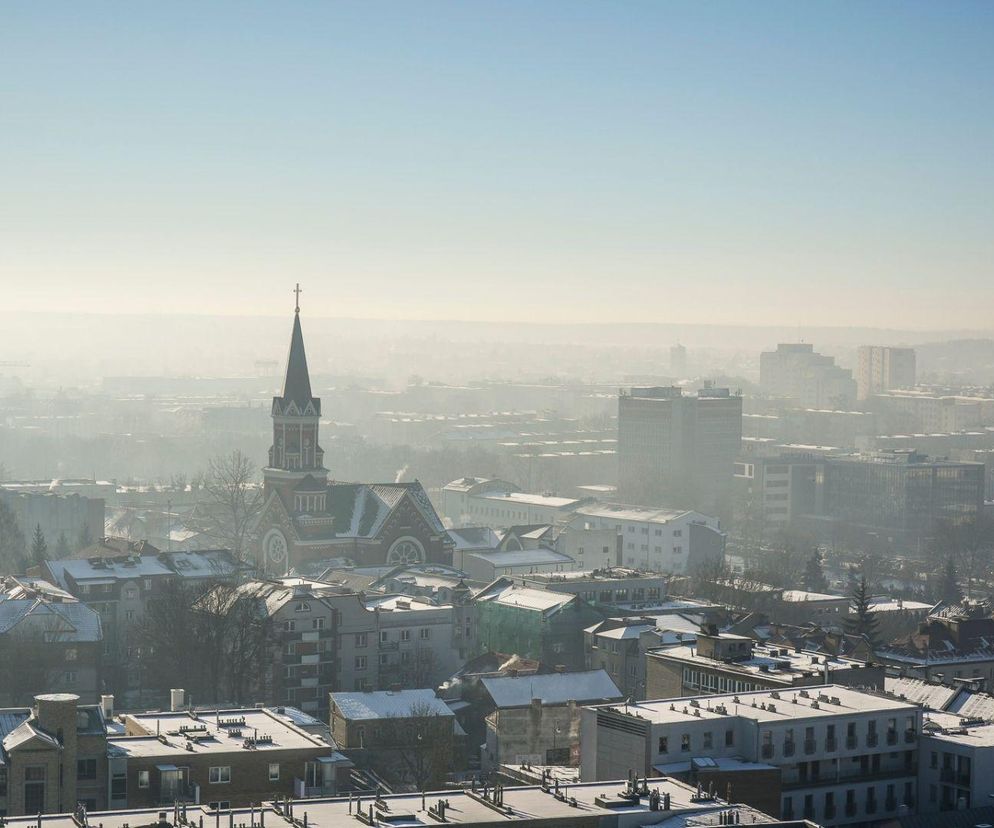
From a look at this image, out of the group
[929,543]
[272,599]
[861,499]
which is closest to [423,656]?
[272,599]

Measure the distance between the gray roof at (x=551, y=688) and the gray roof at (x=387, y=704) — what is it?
5.30 feet

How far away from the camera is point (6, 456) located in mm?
191000

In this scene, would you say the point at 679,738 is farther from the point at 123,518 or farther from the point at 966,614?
the point at 123,518

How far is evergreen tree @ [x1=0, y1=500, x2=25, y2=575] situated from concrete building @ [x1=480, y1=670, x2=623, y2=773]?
1423 inches

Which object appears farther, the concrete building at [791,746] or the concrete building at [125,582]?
the concrete building at [125,582]

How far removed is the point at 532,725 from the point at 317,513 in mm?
31562

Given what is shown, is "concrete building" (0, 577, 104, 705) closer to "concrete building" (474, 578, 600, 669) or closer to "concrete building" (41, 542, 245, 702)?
"concrete building" (41, 542, 245, 702)

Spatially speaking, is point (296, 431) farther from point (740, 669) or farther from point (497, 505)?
point (497, 505)

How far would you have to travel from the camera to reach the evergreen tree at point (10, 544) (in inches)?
3113

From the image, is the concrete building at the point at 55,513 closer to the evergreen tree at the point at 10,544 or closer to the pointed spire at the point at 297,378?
the evergreen tree at the point at 10,544

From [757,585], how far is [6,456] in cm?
12834

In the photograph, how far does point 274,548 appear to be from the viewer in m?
77.2

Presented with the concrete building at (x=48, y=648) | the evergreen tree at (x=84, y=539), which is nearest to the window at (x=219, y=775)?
the concrete building at (x=48, y=648)

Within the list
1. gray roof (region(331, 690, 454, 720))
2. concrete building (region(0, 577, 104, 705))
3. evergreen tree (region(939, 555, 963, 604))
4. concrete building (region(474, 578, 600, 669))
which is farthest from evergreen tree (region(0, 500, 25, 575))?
evergreen tree (region(939, 555, 963, 604))
